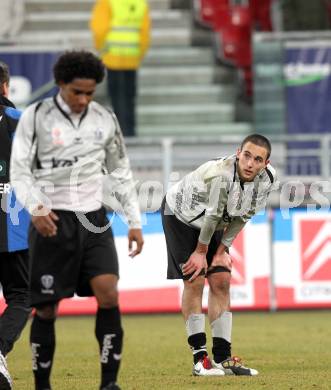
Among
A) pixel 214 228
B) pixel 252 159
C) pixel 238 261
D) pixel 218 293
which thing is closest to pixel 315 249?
pixel 238 261

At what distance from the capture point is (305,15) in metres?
24.7

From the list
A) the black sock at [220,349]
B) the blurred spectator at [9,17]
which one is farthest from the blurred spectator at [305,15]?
the black sock at [220,349]

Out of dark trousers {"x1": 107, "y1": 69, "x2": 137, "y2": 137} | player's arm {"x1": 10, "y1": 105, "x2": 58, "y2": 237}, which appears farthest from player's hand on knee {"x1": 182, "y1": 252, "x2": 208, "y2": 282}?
dark trousers {"x1": 107, "y1": 69, "x2": 137, "y2": 137}

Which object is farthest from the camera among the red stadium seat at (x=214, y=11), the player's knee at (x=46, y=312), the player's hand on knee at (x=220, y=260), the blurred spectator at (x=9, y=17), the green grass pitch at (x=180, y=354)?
the red stadium seat at (x=214, y=11)

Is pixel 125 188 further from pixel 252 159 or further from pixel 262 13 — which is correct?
pixel 262 13

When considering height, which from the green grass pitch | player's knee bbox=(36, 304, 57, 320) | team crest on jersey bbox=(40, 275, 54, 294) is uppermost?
team crest on jersey bbox=(40, 275, 54, 294)

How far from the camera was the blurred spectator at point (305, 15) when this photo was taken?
80.4 ft

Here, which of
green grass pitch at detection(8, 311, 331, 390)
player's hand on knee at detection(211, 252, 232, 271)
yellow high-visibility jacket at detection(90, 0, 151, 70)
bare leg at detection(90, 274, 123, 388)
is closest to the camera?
bare leg at detection(90, 274, 123, 388)

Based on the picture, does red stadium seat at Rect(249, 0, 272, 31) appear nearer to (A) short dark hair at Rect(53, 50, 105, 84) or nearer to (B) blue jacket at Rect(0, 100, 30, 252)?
(B) blue jacket at Rect(0, 100, 30, 252)

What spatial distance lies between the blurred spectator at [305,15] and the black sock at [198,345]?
14.8 metres

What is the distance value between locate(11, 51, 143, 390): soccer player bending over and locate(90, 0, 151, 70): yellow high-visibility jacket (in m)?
13.1

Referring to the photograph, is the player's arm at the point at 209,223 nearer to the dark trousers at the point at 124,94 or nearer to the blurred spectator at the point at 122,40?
the blurred spectator at the point at 122,40

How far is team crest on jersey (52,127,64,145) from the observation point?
26.2 ft

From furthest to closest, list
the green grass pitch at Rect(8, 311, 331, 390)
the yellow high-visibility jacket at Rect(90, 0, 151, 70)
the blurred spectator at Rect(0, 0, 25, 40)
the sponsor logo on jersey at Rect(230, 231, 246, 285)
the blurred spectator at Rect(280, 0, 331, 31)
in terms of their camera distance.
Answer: the blurred spectator at Rect(280, 0, 331, 31)
the blurred spectator at Rect(0, 0, 25, 40)
the yellow high-visibility jacket at Rect(90, 0, 151, 70)
the sponsor logo on jersey at Rect(230, 231, 246, 285)
the green grass pitch at Rect(8, 311, 331, 390)
